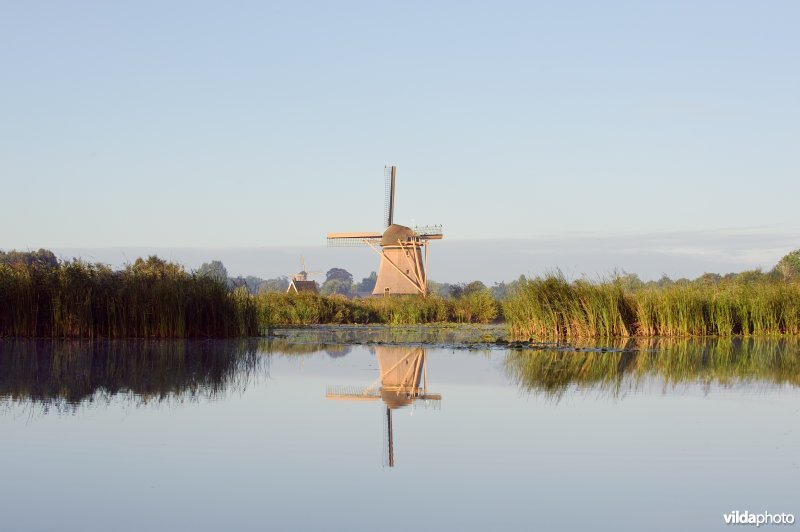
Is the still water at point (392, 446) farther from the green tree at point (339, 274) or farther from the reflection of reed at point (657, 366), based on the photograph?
the green tree at point (339, 274)

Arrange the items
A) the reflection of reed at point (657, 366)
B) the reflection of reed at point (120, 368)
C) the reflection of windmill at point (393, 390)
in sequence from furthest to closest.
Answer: the reflection of reed at point (657, 366)
the reflection of reed at point (120, 368)
the reflection of windmill at point (393, 390)

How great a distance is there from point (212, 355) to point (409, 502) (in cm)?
999

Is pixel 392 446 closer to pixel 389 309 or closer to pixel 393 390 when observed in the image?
pixel 393 390

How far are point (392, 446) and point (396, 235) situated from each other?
134ft

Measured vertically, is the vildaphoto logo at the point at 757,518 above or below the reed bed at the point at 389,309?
below

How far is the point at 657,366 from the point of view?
43.1 feet

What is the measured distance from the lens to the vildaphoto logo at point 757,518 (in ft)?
15.7

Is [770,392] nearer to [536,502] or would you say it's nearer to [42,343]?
[536,502]

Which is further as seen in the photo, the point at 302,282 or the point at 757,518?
the point at 302,282

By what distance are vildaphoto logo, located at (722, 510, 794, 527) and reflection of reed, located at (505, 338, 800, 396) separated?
16.9 feet

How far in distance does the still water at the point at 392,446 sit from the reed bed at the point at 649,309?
603 centimetres

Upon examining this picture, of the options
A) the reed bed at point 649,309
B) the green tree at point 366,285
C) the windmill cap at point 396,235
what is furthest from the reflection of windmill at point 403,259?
the green tree at point 366,285

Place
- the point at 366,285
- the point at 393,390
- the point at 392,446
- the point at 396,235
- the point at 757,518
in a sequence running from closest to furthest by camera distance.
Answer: the point at 757,518, the point at 392,446, the point at 393,390, the point at 396,235, the point at 366,285

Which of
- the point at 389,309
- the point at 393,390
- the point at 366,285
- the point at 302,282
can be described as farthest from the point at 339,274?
the point at 393,390
